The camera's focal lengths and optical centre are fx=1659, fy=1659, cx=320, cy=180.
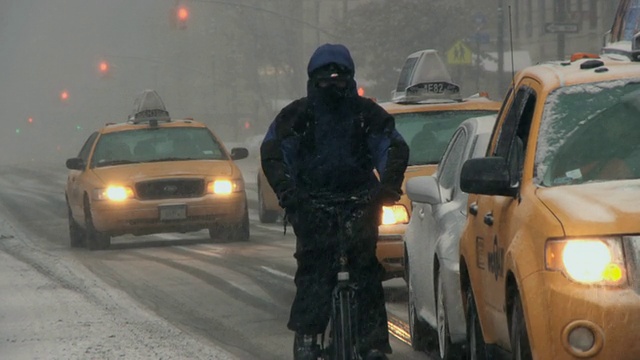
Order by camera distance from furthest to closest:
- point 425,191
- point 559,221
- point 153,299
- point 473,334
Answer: point 153,299 → point 425,191 → point 473,334 → point 559,221

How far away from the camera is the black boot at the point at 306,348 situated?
7.51 metres

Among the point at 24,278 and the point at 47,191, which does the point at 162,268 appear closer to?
the point at 24,278

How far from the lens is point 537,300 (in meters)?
6.43

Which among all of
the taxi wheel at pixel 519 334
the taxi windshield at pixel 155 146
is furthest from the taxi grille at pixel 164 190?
the taxi wheel at pixel 519 334

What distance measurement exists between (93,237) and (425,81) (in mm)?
6162

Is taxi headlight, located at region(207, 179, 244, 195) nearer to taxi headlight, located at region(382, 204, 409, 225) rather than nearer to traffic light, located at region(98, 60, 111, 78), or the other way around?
taxi headlight, located at region(382, 204, 409, 225)

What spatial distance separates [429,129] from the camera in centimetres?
1510

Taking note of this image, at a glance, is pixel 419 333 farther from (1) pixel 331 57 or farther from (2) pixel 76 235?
A: (2) pixel 76 235

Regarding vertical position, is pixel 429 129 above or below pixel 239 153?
above

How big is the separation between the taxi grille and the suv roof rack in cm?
186

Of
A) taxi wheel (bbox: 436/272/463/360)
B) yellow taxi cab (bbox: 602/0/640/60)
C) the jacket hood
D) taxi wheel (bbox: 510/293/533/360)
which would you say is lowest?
taxi wheel (bbox: 436/272/463/360)

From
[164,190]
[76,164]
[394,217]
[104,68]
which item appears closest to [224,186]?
[164,190]

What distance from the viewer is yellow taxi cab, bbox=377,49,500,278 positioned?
13.4m

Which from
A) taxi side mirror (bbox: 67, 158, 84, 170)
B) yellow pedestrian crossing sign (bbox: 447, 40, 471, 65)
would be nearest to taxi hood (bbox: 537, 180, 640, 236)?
taxi side mirror (bbox: 67, 158, 84, 170)
